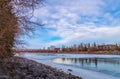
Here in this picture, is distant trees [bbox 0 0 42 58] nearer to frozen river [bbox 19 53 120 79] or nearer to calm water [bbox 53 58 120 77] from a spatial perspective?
frozen river [bbox 19 53 120 79]

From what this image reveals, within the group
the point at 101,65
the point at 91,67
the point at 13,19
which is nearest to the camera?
the point at 13,19

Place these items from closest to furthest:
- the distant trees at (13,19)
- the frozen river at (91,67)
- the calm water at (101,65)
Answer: the distant trees at (13,19) → the frozen river at (91,67) → the calm water at (101,65)

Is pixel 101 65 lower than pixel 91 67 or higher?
higher

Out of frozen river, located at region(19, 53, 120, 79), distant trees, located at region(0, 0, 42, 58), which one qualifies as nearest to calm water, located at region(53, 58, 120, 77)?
frozen river, located at region(19, 53, 120, 79)

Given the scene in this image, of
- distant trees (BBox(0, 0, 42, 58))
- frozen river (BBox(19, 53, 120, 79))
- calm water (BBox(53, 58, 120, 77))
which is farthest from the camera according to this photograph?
calm water (BBox(53, 58, 120, 77))

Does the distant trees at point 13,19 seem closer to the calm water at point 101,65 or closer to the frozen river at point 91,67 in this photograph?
the frozen river at point 91,67

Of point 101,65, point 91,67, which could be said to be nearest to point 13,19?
point 91,67

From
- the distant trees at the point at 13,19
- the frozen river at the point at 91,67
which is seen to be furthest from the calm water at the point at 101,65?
the distant trees at the point at 13,19

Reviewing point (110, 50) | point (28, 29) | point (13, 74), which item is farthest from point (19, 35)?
point (110, 50)

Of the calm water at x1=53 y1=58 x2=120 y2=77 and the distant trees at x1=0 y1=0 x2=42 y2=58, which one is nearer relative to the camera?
the distant trees at x1=0 y1=0 x2=42 y2=58

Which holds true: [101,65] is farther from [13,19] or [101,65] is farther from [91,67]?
[13,19]

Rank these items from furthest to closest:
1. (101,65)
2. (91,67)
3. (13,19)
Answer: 1. (101,65)
2. (91,67)
3. (13,19)

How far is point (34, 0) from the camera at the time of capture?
1316cm

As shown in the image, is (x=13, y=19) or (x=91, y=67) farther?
(x=91, y=67)
